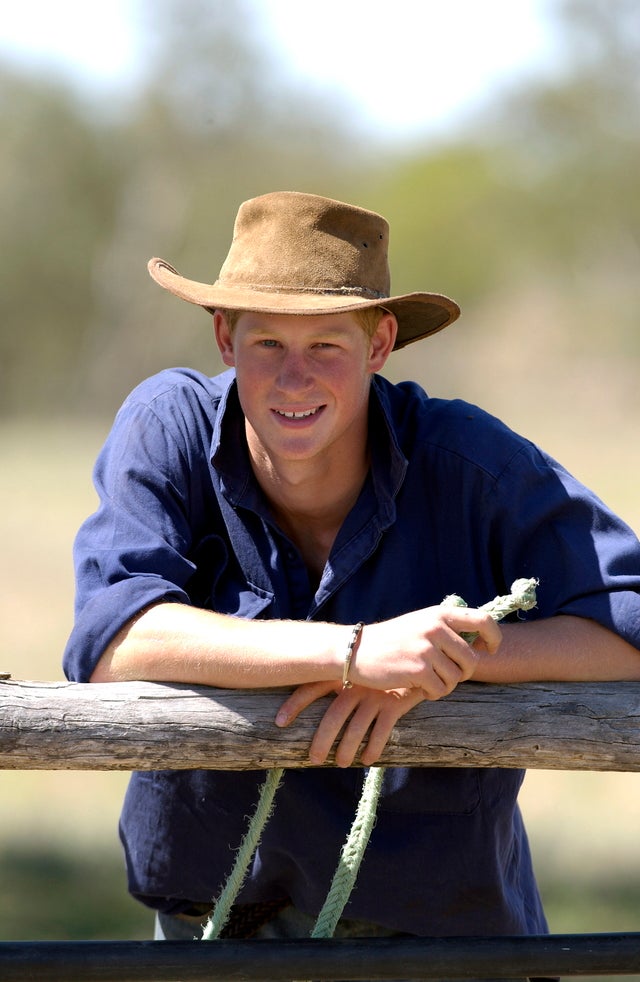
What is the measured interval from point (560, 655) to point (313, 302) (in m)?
0.69

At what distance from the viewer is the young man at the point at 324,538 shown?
2121mm

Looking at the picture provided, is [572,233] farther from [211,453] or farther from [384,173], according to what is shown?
[211,453]

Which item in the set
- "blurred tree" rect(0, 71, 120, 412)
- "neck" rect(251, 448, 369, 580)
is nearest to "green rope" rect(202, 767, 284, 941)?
"neck" rect(251, 448, 369, 580)

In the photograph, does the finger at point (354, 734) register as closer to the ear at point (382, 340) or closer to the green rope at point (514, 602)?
the green rope at point (514, 602)

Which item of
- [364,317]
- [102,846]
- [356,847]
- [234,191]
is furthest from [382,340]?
[234,191]

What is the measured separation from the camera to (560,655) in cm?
195

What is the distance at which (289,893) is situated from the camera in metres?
2.31

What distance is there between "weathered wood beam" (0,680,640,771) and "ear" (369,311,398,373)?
2.41 feet

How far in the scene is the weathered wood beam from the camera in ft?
5.61

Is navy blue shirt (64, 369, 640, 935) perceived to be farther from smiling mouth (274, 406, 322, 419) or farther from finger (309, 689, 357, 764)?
finger (309, 689, 357, 764)

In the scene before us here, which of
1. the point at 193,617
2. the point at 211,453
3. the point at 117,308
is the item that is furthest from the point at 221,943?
the point at 117,308

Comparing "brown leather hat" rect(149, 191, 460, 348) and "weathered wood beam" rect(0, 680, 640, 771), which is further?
"brown leather hat" rect(149, 191, 460, 348)


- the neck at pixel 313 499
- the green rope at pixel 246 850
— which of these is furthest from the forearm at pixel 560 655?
the neck at pixel 313 499

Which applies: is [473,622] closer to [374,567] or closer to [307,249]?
[374,567]
